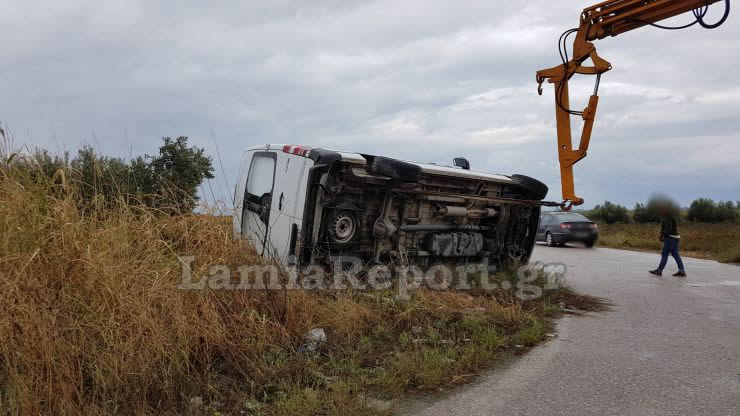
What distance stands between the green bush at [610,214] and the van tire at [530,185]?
2190 centimetres

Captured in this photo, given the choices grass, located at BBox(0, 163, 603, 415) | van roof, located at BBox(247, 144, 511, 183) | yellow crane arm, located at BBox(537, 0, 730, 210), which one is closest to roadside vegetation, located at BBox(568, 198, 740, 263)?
yellow crane arm, located at BBox(537, 0, 730, 210)

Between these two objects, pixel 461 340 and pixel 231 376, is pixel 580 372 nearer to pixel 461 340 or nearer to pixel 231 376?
pixel 461 340

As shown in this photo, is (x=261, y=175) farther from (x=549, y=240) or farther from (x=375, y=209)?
(x=549, y=240)

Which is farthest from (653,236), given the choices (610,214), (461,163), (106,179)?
(106,179)

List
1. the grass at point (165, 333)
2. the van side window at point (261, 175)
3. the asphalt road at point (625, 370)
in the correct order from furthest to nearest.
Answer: the van side window at point (261, 175) < the asphalt road at point (625, 370) < the grass at point (165, 333)

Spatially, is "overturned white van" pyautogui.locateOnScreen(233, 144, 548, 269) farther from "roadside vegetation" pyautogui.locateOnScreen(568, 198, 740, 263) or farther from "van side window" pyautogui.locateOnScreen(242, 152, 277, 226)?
"roadside vegetation" pyautogui.locateOnScreen(568, 198, 740, 263)

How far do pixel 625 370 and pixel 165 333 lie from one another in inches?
139

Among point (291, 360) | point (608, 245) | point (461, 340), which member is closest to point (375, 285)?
point (461, 340)

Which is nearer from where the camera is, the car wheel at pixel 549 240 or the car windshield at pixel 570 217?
the car windshield at pixel 570 217

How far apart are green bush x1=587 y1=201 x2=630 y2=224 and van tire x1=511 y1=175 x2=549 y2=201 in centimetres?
2190

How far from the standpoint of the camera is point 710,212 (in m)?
34.9

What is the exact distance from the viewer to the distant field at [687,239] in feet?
60.4

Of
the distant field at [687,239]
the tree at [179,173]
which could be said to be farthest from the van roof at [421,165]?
the distant field at [687,239]

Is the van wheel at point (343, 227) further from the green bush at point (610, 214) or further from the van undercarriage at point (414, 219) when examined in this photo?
the green bush at point (610, 214)
